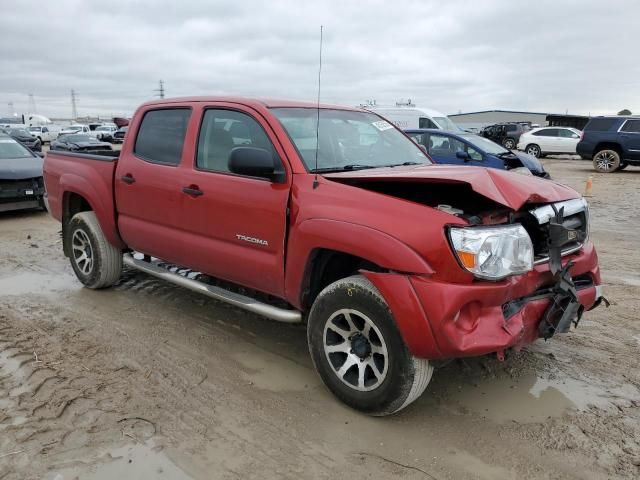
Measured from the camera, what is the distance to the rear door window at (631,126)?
17547mm

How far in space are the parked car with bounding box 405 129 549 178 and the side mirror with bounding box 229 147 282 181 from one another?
8.40 m

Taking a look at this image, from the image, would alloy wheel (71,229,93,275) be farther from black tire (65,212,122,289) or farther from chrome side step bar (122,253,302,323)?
chrome side step bar (122,253,302,323)

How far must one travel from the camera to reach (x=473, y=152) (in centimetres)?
1191

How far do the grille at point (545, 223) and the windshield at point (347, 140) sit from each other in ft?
3.99

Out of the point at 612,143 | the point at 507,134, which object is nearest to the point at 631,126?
the point at 612,143

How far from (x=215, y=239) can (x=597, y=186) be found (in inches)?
559

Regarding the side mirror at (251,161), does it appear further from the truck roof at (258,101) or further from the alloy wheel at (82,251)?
the alloy wheel at (82,251)

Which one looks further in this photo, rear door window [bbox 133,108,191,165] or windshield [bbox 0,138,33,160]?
windshield [bbox 0,138,33,160]

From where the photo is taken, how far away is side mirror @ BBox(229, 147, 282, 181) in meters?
3.33

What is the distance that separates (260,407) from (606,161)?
741 inches

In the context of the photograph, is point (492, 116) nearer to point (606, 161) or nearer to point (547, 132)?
point (547, 132)

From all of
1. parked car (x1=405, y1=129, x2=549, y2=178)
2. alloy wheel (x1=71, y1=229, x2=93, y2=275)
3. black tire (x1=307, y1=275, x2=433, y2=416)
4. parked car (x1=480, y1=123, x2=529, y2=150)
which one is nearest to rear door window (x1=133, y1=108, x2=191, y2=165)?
alloy wheel (x1=71, y1=229, x2=93, y2=275)

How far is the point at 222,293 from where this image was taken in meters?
3.99

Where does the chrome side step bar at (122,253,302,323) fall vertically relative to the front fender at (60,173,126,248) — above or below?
below
